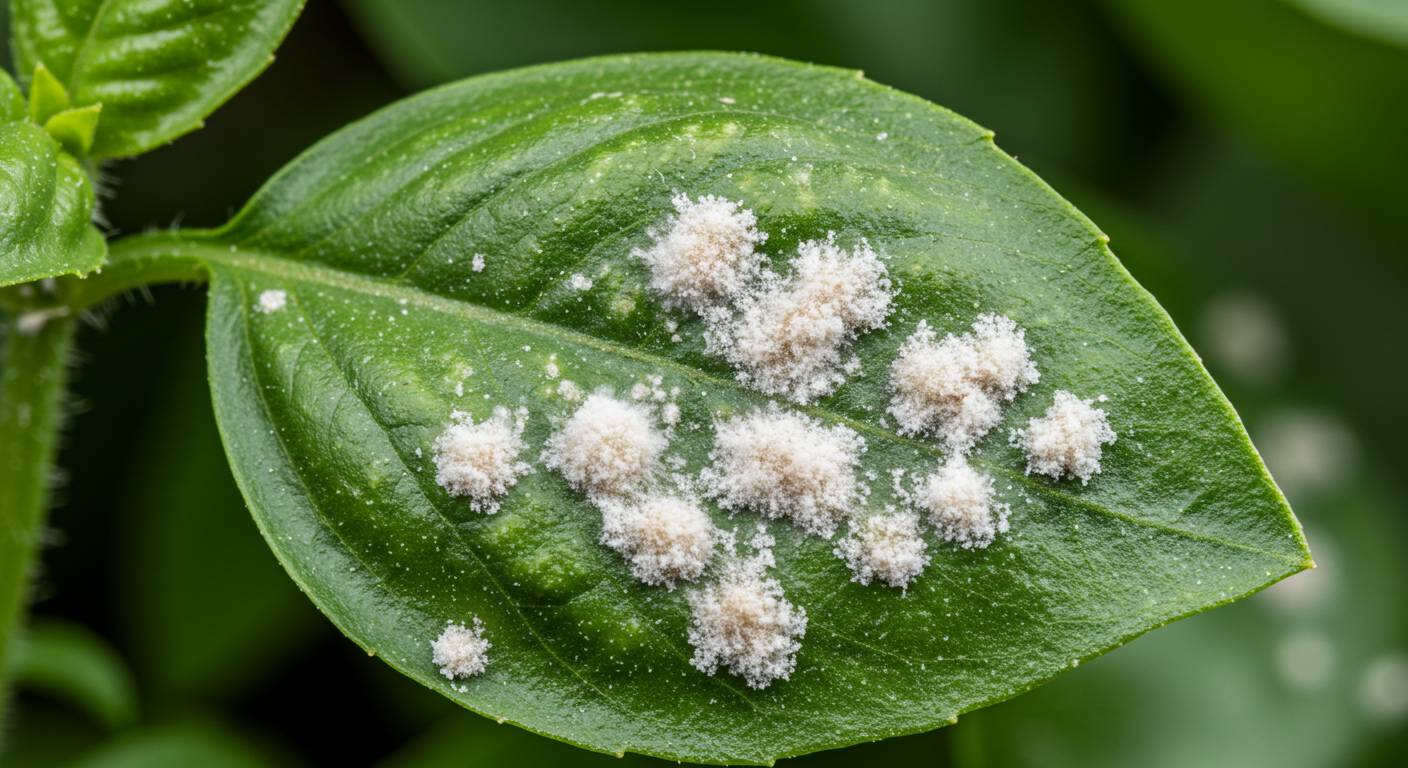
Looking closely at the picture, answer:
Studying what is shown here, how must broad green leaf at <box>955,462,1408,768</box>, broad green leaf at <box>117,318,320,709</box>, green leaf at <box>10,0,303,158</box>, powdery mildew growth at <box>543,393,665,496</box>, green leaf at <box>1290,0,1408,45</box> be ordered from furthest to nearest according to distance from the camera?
broad green leaf at <box>117,318,320,709</box>
broad green leaf at <box>955,462,1408,768</box>
green leaf at <box>1290,0,1408,45</box>
green leaf at <box>10,0,303,158</box>
powdery mildew growth at <box>543,393,665,496</box>

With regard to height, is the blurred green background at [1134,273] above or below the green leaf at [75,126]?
below

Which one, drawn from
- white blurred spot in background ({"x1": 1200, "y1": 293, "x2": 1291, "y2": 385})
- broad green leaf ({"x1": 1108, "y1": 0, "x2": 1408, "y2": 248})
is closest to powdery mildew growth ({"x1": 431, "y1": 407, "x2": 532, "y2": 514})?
broad green leaf ({"x1": 1108, "y1": 0, "x2": 1408, "y2": 248})

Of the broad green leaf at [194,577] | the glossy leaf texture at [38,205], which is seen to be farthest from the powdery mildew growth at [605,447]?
the broad green leaf at [194,577]

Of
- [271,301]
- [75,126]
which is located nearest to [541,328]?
[271,301]

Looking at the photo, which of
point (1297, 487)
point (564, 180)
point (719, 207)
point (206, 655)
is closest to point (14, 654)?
point (206, 655)

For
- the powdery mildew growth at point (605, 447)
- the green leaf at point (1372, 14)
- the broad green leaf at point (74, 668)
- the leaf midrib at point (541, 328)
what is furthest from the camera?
the broad green leaf at point (74, 668)

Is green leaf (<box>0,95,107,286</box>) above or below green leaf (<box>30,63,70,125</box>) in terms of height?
below

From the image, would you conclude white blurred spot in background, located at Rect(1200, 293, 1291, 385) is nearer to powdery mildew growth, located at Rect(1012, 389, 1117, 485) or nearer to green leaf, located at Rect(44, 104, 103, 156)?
powdery mildew growth, located at Rect(1012, 389, 1117, 485)

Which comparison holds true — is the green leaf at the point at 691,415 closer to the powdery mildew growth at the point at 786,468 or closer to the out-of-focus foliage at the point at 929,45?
the powdery mildew growth at the point at 786,468
